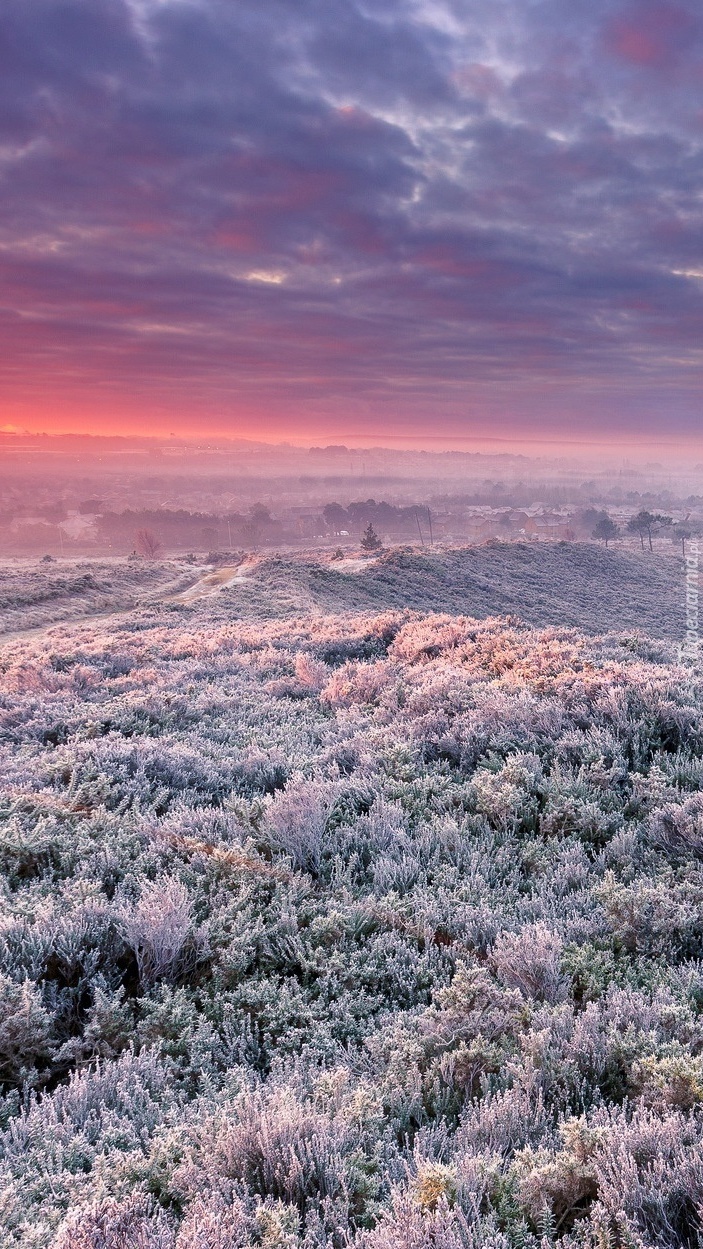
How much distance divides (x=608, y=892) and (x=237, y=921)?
238cm

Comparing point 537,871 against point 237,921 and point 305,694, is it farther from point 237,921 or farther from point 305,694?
point 305,694

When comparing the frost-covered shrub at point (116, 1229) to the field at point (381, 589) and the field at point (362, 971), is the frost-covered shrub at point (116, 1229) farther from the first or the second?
the field at point (381, 589)

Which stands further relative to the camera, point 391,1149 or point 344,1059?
point 344,1059

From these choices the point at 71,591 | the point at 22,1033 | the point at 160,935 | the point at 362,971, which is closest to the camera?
the point at 22,1033

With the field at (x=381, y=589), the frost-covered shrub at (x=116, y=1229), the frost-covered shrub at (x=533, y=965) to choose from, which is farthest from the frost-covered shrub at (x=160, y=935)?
the field at (x=381, y=589)

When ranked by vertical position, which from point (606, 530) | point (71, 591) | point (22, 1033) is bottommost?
point (22, 1033)

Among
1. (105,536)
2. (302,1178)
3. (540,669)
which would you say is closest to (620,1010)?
(302,1178)

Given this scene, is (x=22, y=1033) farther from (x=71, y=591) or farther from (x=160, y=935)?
(x=71, y=591)

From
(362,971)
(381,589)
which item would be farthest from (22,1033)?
(381,589)

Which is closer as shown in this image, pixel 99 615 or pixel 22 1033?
pixel 22 1033

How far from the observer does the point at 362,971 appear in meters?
3.67

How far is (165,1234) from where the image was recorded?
79.7 inches

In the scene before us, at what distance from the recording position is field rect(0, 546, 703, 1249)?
2.22 meters

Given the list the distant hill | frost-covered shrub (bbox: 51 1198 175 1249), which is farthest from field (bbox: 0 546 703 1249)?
the distant hill
